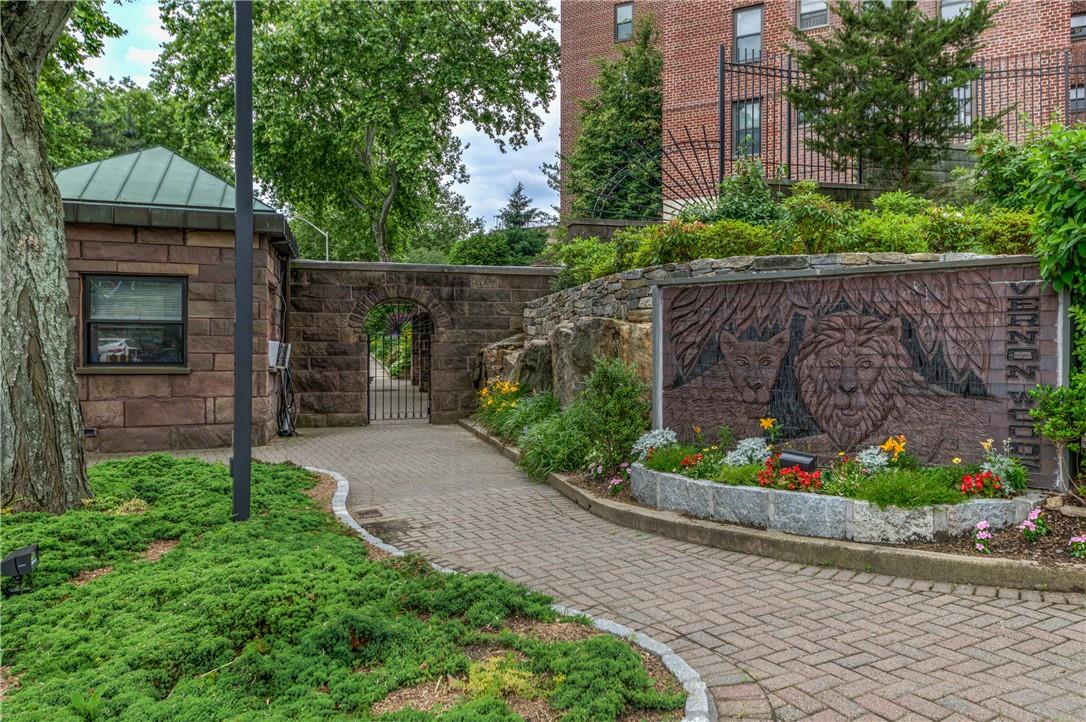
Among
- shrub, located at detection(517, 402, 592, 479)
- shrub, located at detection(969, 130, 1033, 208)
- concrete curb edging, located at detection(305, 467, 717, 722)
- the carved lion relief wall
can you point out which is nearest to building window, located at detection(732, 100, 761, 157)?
shrub, located at detection(969, 130, 1033, 208)

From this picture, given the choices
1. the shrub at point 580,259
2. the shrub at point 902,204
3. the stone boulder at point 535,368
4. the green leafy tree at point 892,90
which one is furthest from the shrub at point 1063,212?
the stone boulder at point 535,368

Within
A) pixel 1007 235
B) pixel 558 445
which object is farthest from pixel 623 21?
pixel 558 445

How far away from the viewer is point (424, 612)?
3729 mm

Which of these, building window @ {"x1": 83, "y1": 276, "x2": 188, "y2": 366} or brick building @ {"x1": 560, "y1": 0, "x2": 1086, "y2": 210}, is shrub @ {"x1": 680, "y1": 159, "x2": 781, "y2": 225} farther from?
building window @ {"x1": 83, "y1": 276, "x2": 188, "y2": 366}

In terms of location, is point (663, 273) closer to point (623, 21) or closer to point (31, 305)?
point (31, 305)

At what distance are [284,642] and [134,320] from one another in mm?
8801

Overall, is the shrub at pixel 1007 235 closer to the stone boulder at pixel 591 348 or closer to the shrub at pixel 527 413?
the stone boulder at pixel 591 348

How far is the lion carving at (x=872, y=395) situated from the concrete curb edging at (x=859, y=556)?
4.00 ft

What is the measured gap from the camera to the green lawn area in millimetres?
2725

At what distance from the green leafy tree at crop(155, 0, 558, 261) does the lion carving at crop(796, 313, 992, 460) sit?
57.5 ft

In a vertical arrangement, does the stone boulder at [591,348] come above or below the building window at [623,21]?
below

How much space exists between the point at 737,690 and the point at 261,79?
22.6m

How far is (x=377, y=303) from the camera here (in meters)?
14.3

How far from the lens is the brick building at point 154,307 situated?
394 inches
